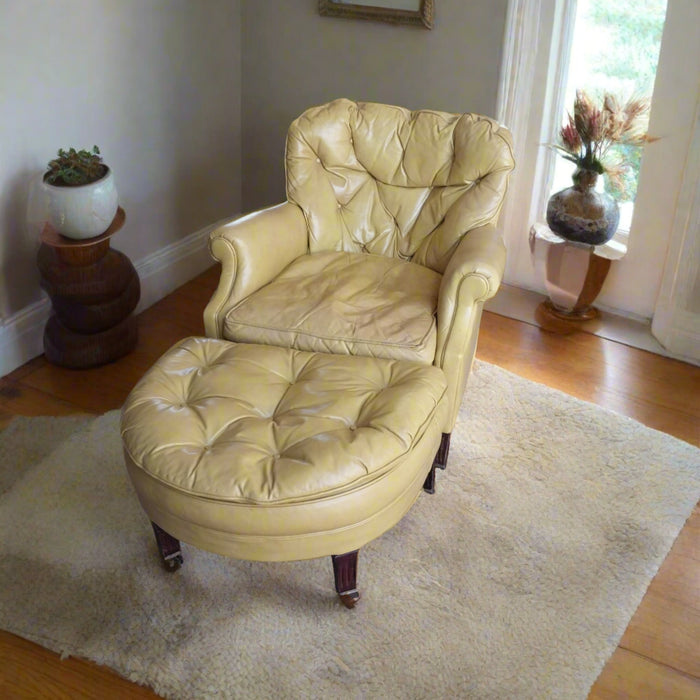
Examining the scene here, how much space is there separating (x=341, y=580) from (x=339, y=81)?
85.8 inches

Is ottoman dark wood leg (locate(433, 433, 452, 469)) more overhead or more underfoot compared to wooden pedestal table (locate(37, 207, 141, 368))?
more underfoot

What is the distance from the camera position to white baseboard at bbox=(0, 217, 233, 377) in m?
2.77

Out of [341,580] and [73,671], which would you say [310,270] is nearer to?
[341,580]

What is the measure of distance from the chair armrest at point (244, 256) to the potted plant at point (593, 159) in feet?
3.63

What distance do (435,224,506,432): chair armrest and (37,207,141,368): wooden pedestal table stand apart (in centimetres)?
114

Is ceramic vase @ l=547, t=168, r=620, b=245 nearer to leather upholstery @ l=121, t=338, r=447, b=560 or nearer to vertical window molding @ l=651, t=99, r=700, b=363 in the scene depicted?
vertical window molding @ l=651, t=99, r=700, b=363

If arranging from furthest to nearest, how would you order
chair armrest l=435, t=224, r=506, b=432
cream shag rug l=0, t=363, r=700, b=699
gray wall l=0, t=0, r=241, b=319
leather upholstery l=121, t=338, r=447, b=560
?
gray wall l=0, t=0, r=241, b=319
chair armrest l=435, t=224, r=506, b=432
cream shag rug l=0, t=363, r=700, b=699
leather upholstery l=121, t=338, r=447, b=560

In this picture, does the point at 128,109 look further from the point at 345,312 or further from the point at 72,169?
the point at 345,312

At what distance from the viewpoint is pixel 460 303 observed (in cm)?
216

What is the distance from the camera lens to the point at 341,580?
189 cm

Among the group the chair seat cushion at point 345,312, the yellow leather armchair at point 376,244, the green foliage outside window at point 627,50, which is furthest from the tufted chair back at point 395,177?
the green foliage outside window at point 627,50

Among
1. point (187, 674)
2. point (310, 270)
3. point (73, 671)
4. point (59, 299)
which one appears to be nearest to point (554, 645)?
point (187, 674)

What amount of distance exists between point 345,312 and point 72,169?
0.98 meters

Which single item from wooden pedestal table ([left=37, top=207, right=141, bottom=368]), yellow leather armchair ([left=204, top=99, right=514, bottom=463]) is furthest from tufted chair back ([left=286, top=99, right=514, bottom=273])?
wooden pedestal table ([left=37, top=207, right=141, bottom=368])
